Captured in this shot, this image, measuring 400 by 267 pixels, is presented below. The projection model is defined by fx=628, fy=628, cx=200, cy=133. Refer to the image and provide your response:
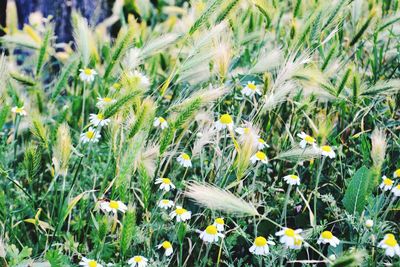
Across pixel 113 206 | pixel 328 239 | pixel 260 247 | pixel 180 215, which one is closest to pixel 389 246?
pixel 328 239

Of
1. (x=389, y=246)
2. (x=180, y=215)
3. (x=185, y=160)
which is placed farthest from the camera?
(x=185, y=160)

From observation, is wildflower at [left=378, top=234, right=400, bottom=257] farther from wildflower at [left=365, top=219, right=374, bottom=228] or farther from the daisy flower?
the daisy flower

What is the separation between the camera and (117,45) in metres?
1.77

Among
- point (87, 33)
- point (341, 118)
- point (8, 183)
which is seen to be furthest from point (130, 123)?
point (341, 118)

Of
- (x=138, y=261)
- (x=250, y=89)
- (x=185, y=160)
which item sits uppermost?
(x=250, y=89)

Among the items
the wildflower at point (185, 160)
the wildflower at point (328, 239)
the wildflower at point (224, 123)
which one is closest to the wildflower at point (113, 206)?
the wildflower at point (185, 160)

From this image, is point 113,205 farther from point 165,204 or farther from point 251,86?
point 251,86

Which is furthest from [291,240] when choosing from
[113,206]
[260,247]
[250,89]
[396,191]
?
[250,89]

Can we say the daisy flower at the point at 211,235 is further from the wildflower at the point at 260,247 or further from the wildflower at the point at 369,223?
the wildflower at the point at 369,223

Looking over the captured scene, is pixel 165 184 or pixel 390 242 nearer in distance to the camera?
pixel 390 242

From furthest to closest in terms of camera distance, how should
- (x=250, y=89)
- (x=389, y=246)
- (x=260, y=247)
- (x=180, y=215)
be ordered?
(x=250, y=89)
(x=180, y=215)
(x=260, y=247)
(x=389, y=246)

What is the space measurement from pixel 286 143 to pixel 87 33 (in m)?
0.69

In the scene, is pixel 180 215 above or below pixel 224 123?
below

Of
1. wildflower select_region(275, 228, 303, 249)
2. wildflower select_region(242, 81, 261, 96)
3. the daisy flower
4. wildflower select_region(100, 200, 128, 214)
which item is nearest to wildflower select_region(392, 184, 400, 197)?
wildflower select_region(275, 228, 303, 249)
